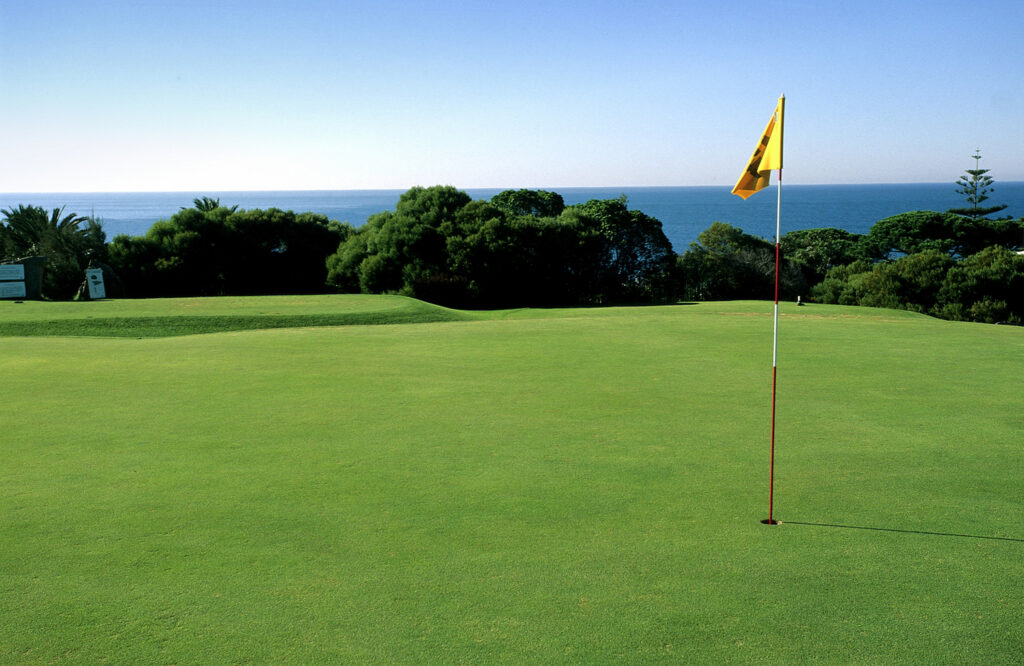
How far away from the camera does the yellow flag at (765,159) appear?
7066 millimetres

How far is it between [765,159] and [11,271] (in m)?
27.6

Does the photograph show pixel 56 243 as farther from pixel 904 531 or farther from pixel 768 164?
pixel 904 531

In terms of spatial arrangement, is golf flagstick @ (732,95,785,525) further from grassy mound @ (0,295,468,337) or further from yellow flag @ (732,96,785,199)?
grassy mound @ (0,295,468,337)

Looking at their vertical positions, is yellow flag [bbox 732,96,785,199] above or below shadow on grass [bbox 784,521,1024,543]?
above

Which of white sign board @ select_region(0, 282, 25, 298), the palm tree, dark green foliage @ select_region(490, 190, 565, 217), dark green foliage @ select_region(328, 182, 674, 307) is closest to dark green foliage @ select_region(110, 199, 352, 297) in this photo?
the palm tree

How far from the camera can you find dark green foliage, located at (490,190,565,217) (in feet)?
187

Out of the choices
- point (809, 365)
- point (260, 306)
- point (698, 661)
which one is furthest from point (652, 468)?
point (260, 306)

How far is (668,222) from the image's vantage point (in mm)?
174500

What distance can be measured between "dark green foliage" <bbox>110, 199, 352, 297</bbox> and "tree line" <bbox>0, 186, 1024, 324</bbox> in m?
0.06

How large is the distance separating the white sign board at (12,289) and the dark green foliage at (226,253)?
1042cm

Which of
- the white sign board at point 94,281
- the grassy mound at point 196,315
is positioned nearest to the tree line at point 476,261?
the white sign board at point 94,281

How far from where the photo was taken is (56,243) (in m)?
32.7

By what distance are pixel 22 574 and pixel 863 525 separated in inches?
257

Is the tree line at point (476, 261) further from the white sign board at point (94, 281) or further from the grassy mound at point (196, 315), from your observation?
the grassy mound at point (196, 315)
